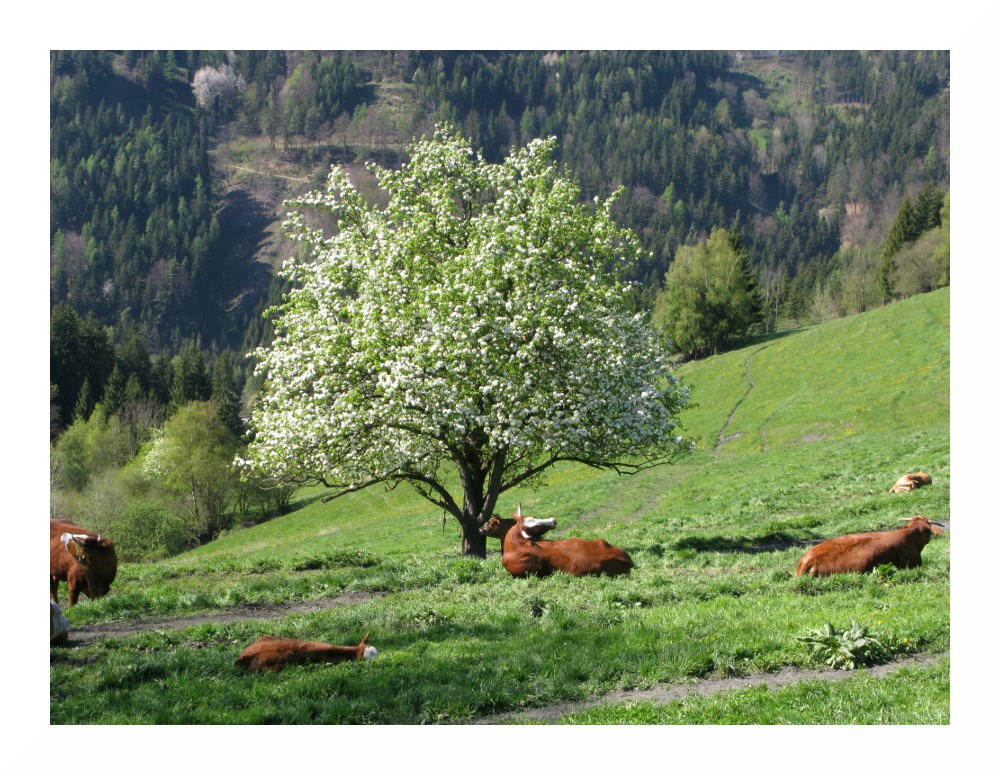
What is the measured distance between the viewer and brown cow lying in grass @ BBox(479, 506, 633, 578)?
16.5m

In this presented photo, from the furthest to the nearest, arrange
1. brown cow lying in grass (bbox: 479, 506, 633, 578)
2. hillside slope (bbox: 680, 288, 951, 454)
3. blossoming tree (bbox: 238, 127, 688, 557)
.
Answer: hillside slope (bbox: 680, 288, 951, 454), blossoming tree (bbox: 238, 127, 688, 557), brown cow lying in grass (bbox: 479, 506, 633, 578)

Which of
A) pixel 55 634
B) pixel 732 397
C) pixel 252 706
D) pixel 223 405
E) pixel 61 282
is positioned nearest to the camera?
pixel 252 706

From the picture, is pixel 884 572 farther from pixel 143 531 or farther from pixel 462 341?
pixel 143 531

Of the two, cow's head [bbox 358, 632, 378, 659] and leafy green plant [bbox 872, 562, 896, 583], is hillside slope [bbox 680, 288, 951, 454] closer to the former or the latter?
leafy green plant [bbox 872, 562, 896, 583]

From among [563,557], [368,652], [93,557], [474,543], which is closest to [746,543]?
[563,557]

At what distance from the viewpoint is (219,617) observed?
15.0 m

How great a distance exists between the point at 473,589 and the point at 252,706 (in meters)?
6.87

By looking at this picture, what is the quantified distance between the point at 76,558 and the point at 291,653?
579 centimetres

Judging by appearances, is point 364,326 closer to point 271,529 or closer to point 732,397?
point 271,529

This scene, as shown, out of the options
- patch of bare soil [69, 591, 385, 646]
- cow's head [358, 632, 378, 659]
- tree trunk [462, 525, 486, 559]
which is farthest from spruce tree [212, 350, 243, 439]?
cow's head [358, 632, 378, 659]

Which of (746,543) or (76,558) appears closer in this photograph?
(76,558)

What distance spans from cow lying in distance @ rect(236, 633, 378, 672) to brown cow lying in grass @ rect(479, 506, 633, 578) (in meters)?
5.89

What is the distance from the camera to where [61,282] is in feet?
386
